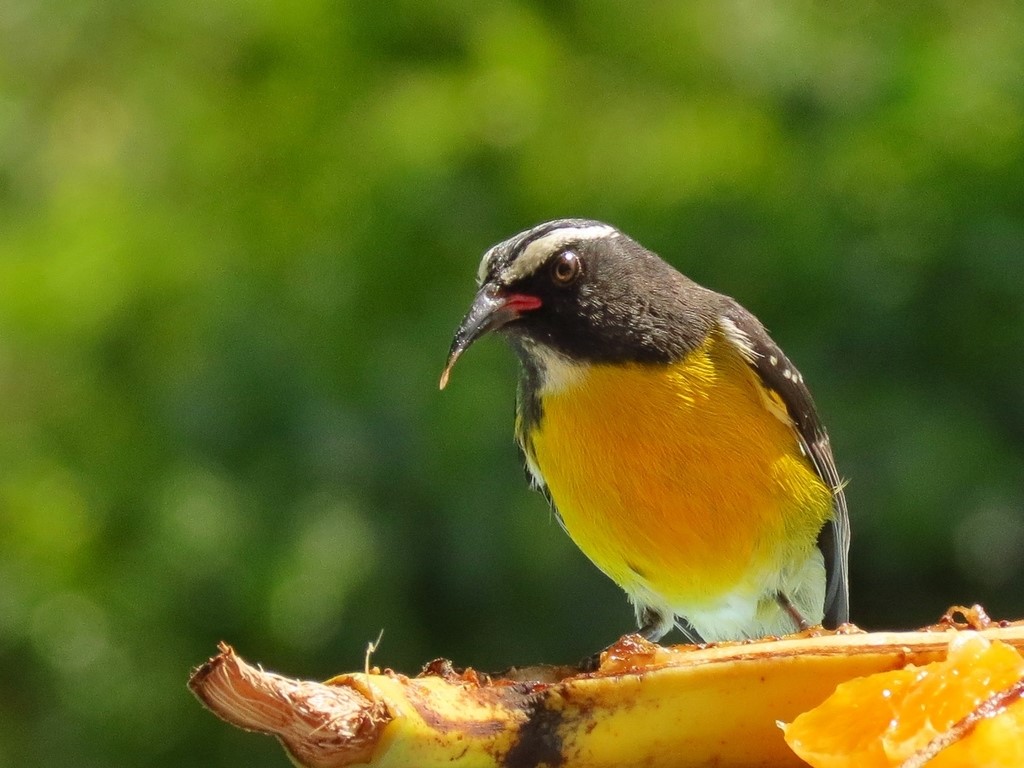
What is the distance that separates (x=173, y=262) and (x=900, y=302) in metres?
3.47

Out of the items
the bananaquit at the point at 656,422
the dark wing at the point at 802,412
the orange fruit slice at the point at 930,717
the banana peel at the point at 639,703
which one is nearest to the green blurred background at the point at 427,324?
the dark wing at the point at 802,412

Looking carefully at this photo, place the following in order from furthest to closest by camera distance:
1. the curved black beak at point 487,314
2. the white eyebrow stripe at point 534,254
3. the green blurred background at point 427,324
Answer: the green blurred background at point 427,324 → the white eyebrow stripe at point 534,254 → the curved black beak at point 487,314

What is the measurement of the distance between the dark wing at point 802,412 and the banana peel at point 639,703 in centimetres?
181

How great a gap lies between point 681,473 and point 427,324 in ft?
8.34

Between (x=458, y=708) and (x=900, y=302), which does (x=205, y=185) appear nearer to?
(x=900, y=302)

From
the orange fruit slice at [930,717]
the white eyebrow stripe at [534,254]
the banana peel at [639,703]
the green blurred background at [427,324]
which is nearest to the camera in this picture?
the orange fruit slice at [930,717]

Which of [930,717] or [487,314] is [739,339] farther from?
[930,717]

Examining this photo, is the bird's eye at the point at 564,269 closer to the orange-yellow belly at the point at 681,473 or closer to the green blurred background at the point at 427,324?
the orange-yellow belly at the point at 681,473

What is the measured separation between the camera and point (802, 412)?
4.84 meters

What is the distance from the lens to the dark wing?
4.71 meters

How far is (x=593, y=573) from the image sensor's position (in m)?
6.39

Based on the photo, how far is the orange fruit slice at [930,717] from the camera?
238 centimetres

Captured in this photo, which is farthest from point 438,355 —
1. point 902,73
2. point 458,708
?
point 458,708

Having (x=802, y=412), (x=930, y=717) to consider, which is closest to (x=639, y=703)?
(x=930, y=717)
